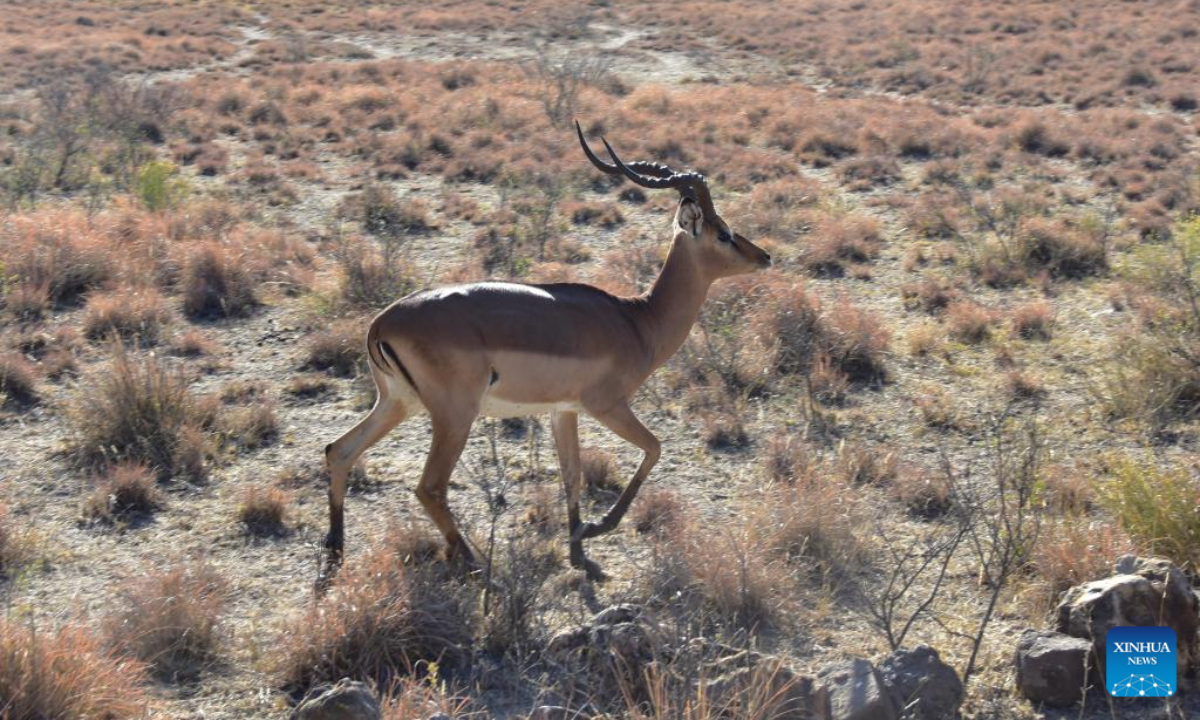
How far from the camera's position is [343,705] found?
511cm

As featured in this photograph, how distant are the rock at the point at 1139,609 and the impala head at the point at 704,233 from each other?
3.30 meters

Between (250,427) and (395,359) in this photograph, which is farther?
(250,427)

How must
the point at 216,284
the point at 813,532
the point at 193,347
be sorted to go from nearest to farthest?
the point at 813,532
the point at 193,347
the point at 216,284

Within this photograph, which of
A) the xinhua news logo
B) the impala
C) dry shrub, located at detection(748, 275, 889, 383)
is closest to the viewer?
the xinhua news logo

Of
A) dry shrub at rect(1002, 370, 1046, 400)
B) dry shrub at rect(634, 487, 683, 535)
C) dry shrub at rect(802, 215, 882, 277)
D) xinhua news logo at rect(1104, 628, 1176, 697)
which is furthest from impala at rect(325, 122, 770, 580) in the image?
dry shrub at rect(802, 215, 882, 277)

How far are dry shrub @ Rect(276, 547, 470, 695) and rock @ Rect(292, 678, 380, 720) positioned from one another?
1.44ft

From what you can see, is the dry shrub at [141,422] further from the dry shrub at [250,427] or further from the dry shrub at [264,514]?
the dry shrub at [264,514]

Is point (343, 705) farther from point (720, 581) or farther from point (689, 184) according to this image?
point (689, 184)

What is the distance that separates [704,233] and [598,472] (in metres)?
1.77

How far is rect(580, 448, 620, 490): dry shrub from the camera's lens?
8.58 metres

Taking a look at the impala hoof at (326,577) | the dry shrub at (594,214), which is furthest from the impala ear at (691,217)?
the dry shrub at (594,214)

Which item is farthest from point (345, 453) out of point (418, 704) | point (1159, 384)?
point (1159, 384)

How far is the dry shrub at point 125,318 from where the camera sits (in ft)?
36.8

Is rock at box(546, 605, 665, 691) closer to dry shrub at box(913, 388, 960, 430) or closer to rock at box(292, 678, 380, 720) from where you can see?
rock at box(292, 678, 380, 720)
